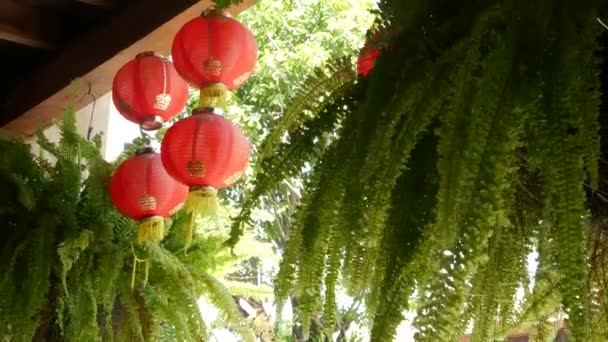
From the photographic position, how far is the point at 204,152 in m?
1.88

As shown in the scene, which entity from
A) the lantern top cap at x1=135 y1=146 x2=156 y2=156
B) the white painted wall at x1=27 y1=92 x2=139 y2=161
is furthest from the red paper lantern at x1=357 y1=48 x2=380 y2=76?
the white painted wall at x1=27 y1=92 x2=139 y2=161

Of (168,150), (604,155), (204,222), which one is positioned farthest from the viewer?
(204,222)

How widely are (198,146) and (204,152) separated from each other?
0.02 m

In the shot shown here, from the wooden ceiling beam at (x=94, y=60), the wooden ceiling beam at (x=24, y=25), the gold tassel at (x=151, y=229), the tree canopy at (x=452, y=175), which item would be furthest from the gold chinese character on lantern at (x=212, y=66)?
the tree canopy at (x=452, y=175)

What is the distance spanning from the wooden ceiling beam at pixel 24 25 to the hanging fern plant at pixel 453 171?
1.99 metres

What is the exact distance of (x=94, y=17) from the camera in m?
2.67

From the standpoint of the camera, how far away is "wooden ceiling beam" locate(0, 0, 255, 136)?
2375mm

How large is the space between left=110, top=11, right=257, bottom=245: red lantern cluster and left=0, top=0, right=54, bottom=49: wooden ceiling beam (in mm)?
829

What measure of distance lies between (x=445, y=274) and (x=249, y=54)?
148 centimetres

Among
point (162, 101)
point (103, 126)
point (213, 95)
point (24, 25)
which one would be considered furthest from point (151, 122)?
point (103, 126)

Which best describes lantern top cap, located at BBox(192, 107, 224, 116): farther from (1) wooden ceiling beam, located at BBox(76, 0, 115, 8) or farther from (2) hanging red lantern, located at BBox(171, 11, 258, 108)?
(1) wooden ceiling beam, located at BBox(76, 0, 115, 8)

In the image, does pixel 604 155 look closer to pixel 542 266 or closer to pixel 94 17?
pixel 542 266

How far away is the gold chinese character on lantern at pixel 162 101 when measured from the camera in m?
2.21

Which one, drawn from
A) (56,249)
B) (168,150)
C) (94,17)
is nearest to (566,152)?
(168,150)
